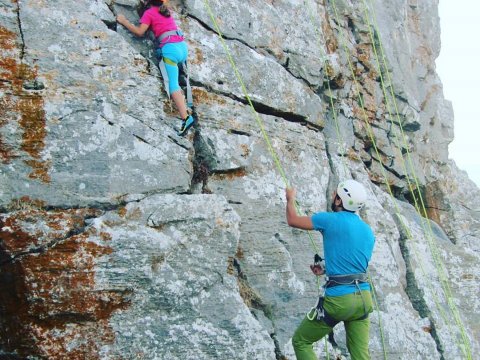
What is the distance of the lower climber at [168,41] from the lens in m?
9.22

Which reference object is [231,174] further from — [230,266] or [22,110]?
[22,110]

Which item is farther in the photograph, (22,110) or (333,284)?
(22,110)

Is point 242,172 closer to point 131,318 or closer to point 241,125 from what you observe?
point 241,125

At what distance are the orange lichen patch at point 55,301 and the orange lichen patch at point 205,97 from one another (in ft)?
10.7

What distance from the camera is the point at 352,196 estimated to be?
767 cm

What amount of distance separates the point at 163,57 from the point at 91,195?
2.69 metres

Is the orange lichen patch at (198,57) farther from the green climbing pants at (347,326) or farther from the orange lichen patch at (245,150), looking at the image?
the green climbing pants at (347,326)

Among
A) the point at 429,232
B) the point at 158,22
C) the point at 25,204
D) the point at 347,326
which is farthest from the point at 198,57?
the point at 429,232

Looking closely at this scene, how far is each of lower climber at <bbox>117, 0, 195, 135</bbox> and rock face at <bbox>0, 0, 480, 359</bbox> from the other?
0.82 ft

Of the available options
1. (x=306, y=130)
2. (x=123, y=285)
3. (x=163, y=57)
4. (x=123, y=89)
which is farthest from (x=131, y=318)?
(x=306, y=130)

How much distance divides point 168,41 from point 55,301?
4.57 meters

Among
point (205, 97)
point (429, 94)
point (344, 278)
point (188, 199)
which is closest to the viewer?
point (344, 278)

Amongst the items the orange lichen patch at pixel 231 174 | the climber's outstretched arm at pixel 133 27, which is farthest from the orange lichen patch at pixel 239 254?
the climber's outstretched arm at pixel 133 27

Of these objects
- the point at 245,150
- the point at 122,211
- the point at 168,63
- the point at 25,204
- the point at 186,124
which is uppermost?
the point at 168,63
